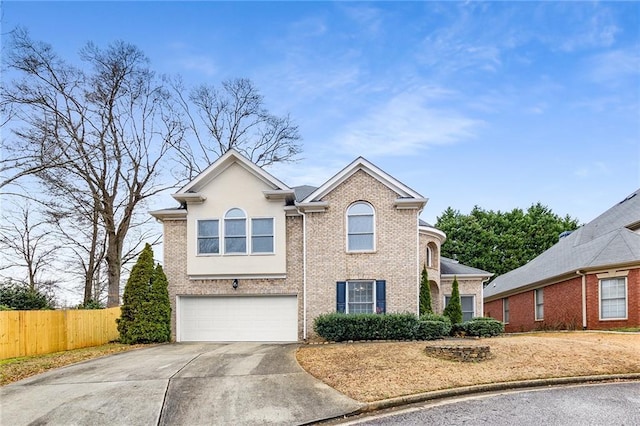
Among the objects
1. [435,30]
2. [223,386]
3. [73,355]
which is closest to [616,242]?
[435,30]

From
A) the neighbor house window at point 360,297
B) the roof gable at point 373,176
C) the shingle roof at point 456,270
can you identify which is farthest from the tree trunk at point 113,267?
the shingle roof at point 456,270

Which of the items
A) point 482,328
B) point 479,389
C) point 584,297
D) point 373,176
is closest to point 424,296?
point 482,328

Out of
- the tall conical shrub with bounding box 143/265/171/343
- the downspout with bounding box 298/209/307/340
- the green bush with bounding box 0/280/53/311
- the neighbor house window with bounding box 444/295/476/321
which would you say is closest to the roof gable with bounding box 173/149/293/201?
the downspout with bounding box 298/209/307/340

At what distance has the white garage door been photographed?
746 inches

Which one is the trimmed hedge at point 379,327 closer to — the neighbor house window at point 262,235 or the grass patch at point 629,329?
the neighbor house window at point 262,235

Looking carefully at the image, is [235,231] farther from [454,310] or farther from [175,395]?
[175,395]

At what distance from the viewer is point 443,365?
1150 centimetres

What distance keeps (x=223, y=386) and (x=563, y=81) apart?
15.9 m

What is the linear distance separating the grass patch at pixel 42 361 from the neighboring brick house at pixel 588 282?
17.7 meters

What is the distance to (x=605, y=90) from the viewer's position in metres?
19.1

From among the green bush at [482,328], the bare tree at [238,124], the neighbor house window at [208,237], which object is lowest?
the green bush at [482,328]

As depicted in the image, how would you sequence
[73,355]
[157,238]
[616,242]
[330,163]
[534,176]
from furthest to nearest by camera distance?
[157,238]
[330,163]
[534,176]
[616,242]
[73,355]

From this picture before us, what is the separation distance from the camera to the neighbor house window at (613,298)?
19.8 m

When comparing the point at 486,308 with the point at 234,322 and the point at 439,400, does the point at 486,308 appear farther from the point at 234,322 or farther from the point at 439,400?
the point at 439,400
